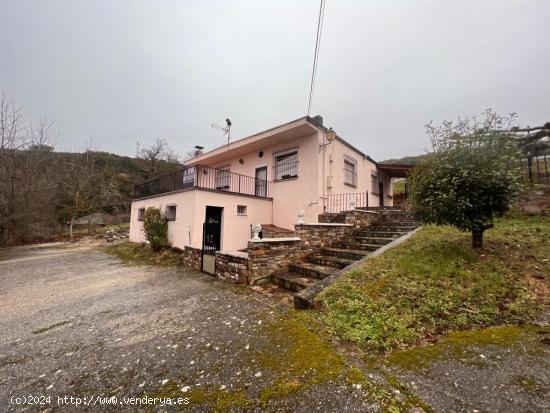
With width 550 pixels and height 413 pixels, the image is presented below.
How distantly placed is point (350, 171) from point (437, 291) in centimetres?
841

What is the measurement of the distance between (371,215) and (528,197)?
4.16m

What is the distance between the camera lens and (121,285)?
540 centimetres

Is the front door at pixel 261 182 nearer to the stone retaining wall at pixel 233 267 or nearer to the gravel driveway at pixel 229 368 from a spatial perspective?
the stone retaining wall at pixel 233 267

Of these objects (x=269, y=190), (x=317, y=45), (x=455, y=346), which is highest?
(x=317, y=45)

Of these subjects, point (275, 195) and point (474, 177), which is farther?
point (275, 195)

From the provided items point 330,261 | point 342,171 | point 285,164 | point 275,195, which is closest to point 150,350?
point 330,261

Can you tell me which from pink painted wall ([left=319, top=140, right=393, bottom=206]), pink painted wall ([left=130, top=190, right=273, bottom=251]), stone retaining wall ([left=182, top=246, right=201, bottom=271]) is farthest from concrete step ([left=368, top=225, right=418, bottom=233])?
stone retaining wall ([left=182, top=246, right=201, bottom=271])

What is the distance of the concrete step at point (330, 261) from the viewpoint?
5123mm

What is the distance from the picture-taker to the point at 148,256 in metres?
8.88

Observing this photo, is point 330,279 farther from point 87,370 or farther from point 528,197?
point 528,197

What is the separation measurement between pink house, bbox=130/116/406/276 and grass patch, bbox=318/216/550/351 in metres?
4.31

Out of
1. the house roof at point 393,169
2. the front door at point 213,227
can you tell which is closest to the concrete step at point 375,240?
the front door at point 213,227

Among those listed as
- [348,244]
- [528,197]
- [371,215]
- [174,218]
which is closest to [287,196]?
[371,215]

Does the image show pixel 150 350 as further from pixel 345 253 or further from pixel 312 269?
pixel 345 253
